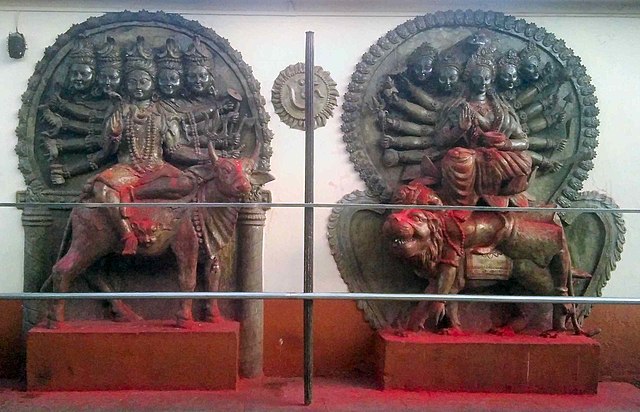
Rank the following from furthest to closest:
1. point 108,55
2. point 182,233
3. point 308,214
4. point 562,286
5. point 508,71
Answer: point 508,71, point 108,55, point 562,286, point 182,233, point 308,214

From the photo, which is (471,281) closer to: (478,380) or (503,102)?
(478,380)

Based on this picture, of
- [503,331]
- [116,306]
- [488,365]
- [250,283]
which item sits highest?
[250,283]

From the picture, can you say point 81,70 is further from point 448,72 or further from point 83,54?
point 448,72

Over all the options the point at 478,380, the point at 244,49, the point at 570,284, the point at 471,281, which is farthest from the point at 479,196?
the point at 244,49

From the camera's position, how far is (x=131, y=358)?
11.7ft

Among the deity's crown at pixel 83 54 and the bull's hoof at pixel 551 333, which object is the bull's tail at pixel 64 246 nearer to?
the deity's crown at pixel 83 54

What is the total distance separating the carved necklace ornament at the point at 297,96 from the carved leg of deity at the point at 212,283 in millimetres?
1027

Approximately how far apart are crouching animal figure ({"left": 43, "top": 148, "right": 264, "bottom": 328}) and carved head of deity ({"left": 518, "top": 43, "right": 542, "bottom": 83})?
1834mm

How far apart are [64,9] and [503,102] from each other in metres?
2.85

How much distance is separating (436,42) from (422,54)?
0.73ft

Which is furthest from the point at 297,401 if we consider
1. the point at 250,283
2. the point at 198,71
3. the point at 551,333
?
the point at 198,71

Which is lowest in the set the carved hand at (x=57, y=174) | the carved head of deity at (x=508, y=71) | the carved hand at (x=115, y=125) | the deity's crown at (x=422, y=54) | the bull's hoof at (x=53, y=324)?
the bull's hoof at (x=53, y=324)

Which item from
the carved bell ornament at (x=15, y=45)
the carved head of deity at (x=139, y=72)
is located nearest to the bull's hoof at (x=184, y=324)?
the carved head of deity at (x=139, y=72)

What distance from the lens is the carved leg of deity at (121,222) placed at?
3549mm
